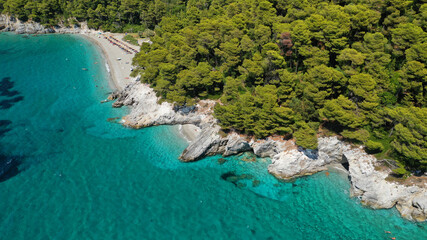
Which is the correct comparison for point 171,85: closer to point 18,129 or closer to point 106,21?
point 18,129

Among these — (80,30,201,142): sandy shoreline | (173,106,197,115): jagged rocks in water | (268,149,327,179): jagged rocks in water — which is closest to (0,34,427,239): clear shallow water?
(268,149,327,179): jagged rocks in water

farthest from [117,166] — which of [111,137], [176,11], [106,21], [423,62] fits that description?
[106,21]

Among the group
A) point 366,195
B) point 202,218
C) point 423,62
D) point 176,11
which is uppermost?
point 176,11

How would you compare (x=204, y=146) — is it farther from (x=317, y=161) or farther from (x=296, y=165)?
(x=317, y=161)

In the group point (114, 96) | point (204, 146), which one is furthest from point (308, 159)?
point (114, 96)

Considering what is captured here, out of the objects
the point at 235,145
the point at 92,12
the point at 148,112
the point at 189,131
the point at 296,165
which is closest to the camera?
the point at 296,165

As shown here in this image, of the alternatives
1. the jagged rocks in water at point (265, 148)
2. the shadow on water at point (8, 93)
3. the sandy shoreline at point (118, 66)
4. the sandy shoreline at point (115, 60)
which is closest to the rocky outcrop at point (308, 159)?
the jagged rocks in water at point (265, 148)

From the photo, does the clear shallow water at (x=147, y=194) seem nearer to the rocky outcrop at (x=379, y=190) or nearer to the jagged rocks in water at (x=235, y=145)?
the rocky outcrop at (x=379, y=190)
